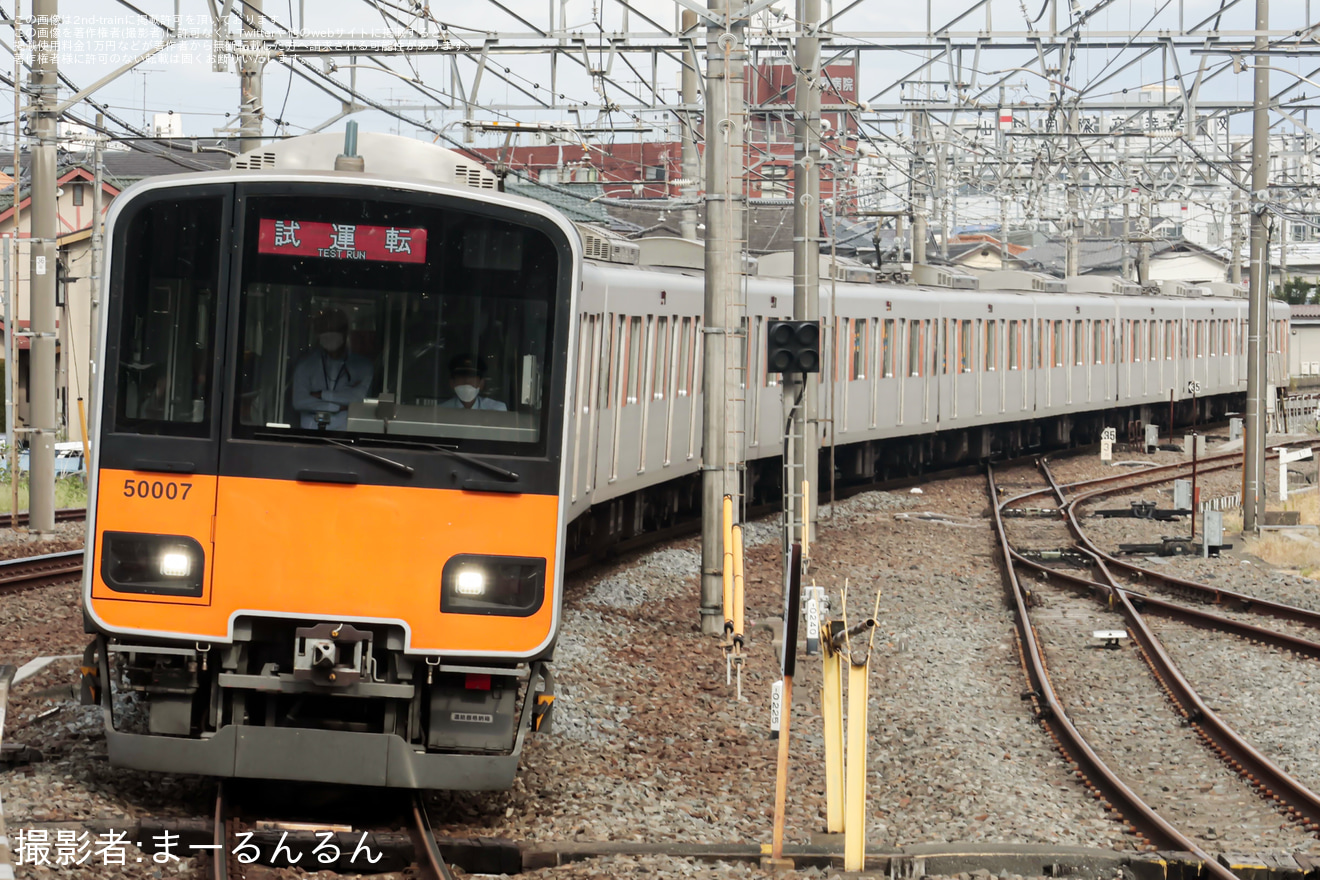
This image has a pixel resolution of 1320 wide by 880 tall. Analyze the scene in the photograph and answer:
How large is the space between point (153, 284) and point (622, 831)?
2.72 meters

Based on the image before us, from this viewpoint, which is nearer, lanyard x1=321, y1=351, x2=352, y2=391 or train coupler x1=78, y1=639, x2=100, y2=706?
lanyard x1=321, y1=351, x2=352, y2=391

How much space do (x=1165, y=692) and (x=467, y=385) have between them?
5928 mm

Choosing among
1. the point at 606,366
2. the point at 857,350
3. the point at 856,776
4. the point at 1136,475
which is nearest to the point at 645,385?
the point at 606,366

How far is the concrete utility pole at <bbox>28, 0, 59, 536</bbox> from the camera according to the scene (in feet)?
46.6

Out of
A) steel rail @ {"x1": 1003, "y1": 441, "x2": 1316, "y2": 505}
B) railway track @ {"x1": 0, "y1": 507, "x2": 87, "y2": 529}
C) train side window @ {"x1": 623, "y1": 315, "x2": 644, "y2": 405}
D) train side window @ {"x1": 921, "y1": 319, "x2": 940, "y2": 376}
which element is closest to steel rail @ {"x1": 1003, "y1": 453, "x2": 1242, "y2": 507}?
steel rail @ {"x1": 1003, "y1": 441, "x2": 1316, "y2": 505}

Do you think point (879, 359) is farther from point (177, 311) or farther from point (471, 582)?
point (177, 311)

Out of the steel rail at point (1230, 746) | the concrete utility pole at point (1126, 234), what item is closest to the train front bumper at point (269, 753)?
the steel rail at point (1230, 746)

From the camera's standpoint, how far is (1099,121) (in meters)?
23.5

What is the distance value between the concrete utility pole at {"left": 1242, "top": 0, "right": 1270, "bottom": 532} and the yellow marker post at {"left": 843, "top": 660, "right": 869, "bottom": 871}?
11.7 metres

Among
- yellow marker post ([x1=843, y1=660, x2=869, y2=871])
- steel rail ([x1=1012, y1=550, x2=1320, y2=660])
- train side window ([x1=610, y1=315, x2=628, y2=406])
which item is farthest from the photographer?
train side window ([x1=610, y1=315, x2=628, y2=406])

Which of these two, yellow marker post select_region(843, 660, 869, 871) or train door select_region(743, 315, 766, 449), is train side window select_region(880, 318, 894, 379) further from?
yellow marker post select_region(843, 660, 869, 871)

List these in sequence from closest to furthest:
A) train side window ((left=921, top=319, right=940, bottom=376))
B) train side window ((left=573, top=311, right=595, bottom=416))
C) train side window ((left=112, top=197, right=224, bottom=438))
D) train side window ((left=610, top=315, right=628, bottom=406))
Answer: train side window ((left=112, top=197, right=224, bottom=438)) < train side window ((left=573, top=311, right=595, bottom=416)) < train side window ((left=610, top=315, right=628, bottom=406)) < train side window ((left=921, top=319, right=940, bottom=376))

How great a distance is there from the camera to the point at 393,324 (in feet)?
20.0

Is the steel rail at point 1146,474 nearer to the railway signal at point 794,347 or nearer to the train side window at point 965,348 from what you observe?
the train side window at point 965,348
